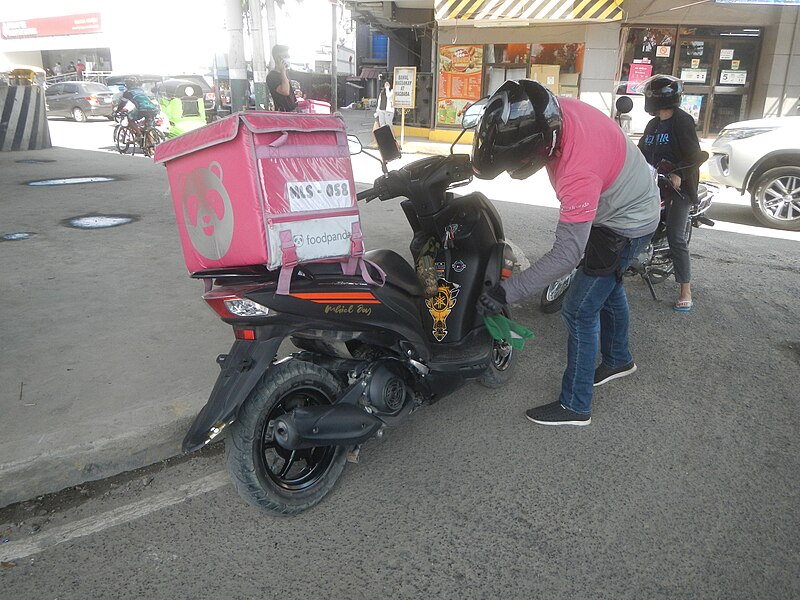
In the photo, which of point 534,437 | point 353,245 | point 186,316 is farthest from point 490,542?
point 186,316

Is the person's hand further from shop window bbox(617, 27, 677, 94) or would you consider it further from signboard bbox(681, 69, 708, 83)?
signboard bbox(681, 69, 708, 83)

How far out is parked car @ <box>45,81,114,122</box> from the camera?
23.9 m

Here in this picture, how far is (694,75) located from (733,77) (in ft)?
2.93

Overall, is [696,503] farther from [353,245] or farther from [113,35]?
[113,35]

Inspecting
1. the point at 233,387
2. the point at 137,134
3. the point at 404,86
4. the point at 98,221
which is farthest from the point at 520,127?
the point at 404,86

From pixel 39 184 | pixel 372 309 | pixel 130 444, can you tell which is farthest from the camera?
pixel 39 184

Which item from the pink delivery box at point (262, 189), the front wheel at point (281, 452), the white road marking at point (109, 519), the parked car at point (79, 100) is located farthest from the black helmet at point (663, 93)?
the parked car at point (79, 100)

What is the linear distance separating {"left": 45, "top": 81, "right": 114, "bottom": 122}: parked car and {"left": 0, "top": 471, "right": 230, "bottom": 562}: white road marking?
2501 cm

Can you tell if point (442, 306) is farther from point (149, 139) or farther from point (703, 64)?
point (703, 64)

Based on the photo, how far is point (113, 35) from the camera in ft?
133

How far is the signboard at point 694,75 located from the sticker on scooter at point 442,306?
13.8 m

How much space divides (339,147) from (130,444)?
69.7 inches

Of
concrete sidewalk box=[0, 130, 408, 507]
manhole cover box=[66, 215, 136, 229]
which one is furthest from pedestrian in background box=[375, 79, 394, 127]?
manhole cover box=[66, 215, 136, 229]

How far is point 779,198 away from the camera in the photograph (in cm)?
802
